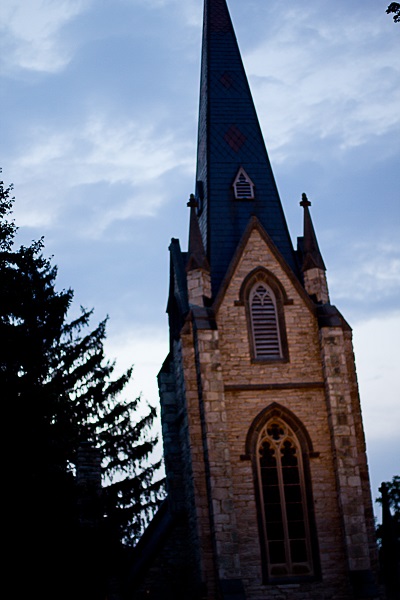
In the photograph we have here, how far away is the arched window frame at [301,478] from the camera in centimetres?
2158

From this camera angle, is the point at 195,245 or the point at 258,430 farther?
the point at 195,245

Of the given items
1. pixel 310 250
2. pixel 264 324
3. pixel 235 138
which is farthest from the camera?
pixel 235 138

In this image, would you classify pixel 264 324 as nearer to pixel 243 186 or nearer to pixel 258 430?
pixel 258 430

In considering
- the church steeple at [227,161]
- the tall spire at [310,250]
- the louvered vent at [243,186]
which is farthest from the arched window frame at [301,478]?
the louvered vent at [243,186]

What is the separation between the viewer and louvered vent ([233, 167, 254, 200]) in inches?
1014

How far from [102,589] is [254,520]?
369cm

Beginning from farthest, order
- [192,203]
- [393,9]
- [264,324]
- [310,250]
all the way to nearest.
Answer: [192,203] < [310,250] < [264,324] < [393,9]

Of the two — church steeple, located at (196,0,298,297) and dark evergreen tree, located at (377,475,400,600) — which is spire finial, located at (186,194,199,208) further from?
dark evergreen tree, located at (377,475,400,600)

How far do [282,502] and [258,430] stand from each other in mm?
1695

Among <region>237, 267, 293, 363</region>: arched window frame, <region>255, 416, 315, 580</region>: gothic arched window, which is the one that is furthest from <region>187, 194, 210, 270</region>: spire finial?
<region>255, 416, 315, 580</region>: gothic arched window

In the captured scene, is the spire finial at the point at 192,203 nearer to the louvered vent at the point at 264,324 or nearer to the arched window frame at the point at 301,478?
the louvered vent at the point at 264,324

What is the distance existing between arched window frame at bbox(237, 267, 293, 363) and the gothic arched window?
1.54 metres

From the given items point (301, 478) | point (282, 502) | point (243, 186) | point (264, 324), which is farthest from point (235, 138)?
point (282, 502)

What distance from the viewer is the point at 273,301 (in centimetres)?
2392
